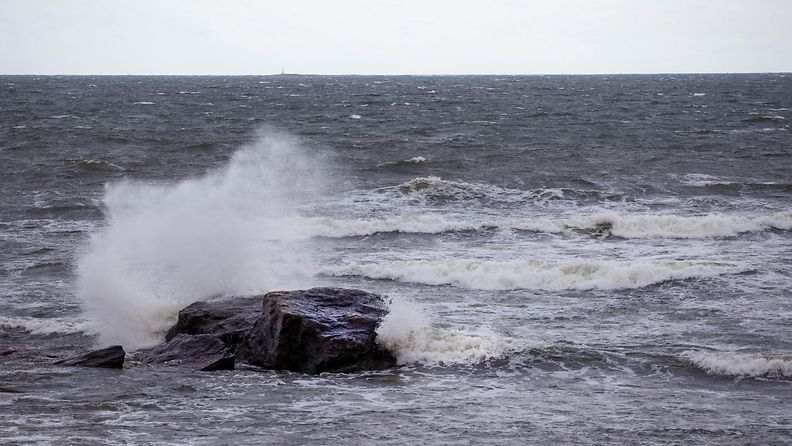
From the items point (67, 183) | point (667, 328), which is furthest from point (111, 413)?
point (67, 183)

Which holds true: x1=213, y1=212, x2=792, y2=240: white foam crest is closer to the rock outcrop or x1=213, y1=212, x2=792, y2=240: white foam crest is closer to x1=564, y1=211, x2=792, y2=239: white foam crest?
x1=564, y1=211, x2=792, y2=239: white foam crest

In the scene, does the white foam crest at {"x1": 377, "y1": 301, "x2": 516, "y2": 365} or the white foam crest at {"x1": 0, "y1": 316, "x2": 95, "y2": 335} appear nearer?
the white foam crest at {"x1": 377, "y1": 301, "x2": 516, "y2": 365}

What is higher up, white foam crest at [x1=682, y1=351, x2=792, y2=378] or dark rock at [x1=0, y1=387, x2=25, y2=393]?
dark rock at [x1=0, y1=387, x2=25, y2=393]

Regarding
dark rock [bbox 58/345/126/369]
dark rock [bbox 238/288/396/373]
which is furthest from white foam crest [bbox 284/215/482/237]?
dark rock [bbox 58/345/126/369]

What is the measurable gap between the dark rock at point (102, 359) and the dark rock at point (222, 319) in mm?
1277

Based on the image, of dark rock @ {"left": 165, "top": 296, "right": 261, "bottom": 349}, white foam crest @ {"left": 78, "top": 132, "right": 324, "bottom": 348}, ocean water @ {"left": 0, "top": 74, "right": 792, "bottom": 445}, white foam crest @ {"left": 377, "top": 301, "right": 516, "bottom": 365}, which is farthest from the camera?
white foam crest @ {"left": 78, "top": 132, "right": 324, "bottom": 348}

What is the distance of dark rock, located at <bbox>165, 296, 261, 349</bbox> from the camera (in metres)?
10.1

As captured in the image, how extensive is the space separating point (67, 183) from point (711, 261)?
18.7 metres

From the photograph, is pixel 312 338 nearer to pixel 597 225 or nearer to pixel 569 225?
pixel 569 225

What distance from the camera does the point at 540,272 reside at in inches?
569

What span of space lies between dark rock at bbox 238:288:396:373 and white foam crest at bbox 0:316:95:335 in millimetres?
Result: 3186

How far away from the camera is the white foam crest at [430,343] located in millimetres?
9836

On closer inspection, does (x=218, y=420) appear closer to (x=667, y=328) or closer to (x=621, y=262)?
(x=667, y=328)

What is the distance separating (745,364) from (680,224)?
10.2m
